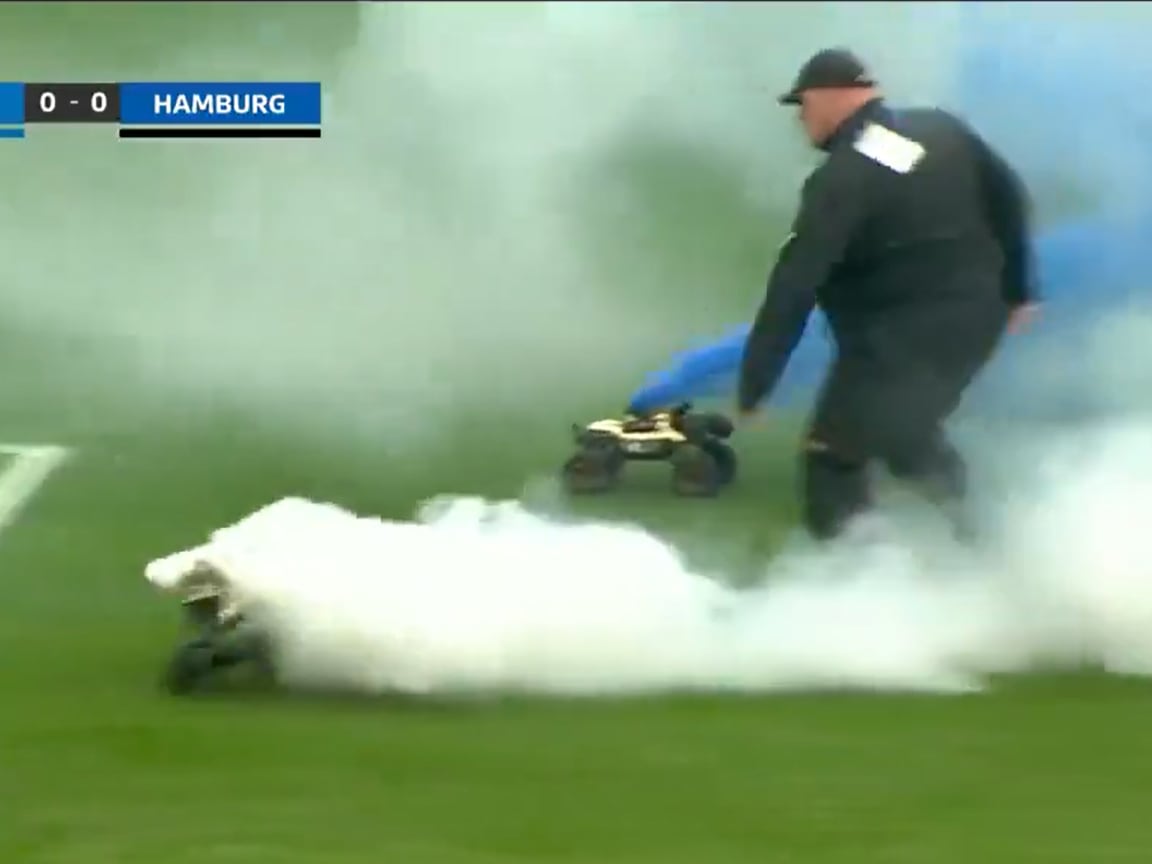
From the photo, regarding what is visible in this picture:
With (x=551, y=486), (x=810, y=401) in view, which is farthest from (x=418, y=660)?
(x=810, y=401)

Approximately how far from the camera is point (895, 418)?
5.60 meters

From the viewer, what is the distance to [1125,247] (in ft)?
27.7

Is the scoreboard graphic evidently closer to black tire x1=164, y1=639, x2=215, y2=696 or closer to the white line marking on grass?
the white line marking on grass

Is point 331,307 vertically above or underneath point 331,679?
above

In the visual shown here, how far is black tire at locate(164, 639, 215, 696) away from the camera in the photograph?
4891 mm

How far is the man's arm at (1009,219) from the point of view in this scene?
5.68 meters

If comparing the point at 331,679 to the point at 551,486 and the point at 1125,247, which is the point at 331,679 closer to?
the point at 551,486

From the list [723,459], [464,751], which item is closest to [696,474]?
[723,459]

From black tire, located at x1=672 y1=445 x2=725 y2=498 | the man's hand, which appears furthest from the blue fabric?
the man's hand

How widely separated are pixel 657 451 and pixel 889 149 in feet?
8.34

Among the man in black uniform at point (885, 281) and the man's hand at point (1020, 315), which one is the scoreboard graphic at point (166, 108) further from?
the man's hand at point (1020, 315)

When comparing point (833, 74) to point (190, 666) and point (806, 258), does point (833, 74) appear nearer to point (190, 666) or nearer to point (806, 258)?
point (806, 258)

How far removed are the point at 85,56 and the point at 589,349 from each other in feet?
12.3

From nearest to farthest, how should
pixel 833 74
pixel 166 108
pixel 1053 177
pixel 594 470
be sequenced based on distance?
pixel 833 74 → pixel 594 470 → pixel 166 108 → pixel 1053 177
